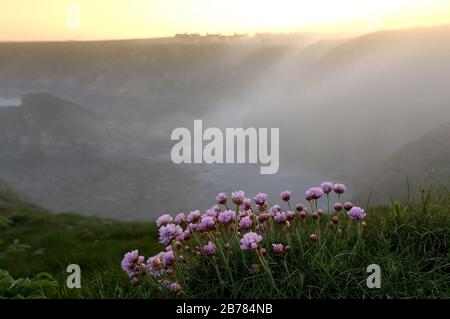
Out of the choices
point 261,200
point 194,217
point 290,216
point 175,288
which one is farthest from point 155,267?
point 290,216

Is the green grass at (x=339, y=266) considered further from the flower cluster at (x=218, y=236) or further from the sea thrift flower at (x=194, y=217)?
the sea thrift flower at (x=194, y=217)

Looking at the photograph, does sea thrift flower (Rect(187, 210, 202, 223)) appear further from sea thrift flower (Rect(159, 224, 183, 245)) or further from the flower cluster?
sea thrift flower (Rect(159, 224, 183, 245))

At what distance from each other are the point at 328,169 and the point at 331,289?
81.5m

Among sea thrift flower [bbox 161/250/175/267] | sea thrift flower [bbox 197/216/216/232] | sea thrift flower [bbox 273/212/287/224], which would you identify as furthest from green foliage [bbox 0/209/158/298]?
sea thrift flower [bbox 273/212/287/224]

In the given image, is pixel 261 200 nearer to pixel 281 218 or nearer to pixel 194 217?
pixel 281 218

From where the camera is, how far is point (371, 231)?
5.90m

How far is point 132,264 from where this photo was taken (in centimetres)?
508

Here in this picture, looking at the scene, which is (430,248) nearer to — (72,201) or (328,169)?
(328,169)

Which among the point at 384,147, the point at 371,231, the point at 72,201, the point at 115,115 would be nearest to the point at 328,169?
the point at 384,147

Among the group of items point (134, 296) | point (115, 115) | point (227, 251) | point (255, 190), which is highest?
point (115, 115)

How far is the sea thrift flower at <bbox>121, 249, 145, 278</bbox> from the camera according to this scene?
5043 millimetres

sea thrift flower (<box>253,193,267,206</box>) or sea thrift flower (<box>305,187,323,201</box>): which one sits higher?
sea thrift flower (<box>305,187,323,201</box>)

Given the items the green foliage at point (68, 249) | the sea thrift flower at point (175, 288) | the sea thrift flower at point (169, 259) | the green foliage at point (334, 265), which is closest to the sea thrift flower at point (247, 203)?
the green foliage at point (334, 265)

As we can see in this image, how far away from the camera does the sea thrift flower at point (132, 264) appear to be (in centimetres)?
504
